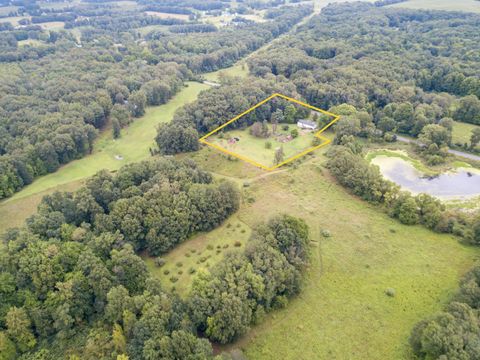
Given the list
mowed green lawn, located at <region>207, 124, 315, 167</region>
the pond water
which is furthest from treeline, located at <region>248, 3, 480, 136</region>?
mowed green lawn, located at <region>207, 124, 315, 167</region>

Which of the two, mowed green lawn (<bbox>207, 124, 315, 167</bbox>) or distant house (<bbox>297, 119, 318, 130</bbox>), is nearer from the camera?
mowed green lawn (<bbox>207, 124, 315, 167</bbox>)

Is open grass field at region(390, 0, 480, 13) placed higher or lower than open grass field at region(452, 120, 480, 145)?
higher

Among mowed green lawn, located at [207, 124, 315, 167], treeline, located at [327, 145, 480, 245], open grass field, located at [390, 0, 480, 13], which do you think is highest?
open grass field, located at [390, 0, 480, 13]

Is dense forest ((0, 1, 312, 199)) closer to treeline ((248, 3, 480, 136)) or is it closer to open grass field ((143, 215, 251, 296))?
treeline ((248, 3, 480, 136))

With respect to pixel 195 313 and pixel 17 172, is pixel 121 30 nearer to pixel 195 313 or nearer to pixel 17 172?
pixel 17 172

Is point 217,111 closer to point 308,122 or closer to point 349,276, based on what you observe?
point 308,122

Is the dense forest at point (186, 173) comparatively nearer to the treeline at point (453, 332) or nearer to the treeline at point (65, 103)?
the treeline at point (453, 332)
